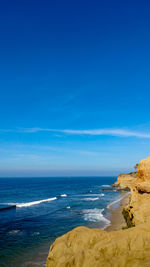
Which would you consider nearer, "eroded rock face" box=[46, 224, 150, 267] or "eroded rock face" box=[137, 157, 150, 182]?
"eroded rock face" box=[46, 224, 150, 267]

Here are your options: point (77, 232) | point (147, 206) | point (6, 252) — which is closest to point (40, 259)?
point (6, 252)

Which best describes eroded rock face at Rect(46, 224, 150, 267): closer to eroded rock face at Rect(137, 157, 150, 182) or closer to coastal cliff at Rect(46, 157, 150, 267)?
coastal cliff at Rect(46, 157, 150, 267)

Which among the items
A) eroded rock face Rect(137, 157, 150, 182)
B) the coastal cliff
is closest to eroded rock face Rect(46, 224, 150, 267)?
the coastal cliff

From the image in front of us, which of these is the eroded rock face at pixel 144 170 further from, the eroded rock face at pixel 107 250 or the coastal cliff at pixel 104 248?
the eroded rock face at pixel 107 250

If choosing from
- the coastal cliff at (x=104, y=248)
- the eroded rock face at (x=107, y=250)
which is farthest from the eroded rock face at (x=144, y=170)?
the eroded rock face at (x=107, y=250)

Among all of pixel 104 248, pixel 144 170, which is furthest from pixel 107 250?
pixel 144 170

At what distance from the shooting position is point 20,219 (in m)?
44.9

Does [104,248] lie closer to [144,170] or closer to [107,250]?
[107,250]

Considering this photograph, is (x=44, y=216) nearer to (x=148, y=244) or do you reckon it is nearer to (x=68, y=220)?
(x=68, y=220)

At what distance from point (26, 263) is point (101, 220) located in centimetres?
2196

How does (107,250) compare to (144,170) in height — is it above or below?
below

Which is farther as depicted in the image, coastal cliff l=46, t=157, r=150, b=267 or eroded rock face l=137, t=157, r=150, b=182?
eroded rock face l=137, t=157, r=150, b=182

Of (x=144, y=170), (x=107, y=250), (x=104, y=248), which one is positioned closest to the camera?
(x=107, y=250)

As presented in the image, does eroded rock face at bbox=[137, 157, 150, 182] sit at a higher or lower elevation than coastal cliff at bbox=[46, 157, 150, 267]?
higher
